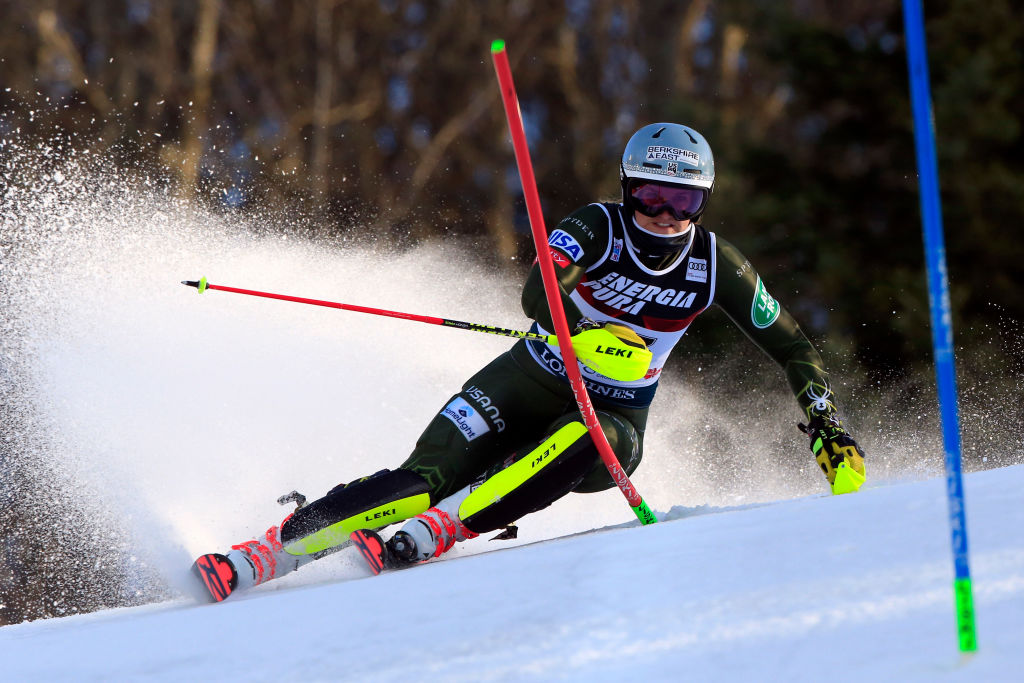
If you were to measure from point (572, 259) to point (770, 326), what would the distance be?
0.82 m

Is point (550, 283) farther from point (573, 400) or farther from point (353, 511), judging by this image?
point (353, 511)

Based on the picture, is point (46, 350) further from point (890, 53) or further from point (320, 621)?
point (890, 53)

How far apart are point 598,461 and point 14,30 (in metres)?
18.2

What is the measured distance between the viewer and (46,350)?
5.59 meters

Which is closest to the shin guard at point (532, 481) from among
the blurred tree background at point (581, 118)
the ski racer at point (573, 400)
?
the ski racer at point (573, 400)

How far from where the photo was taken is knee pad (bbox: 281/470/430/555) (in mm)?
3439

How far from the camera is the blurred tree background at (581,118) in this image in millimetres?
11617

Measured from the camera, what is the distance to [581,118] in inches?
776

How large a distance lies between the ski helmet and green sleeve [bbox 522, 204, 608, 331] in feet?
0.37

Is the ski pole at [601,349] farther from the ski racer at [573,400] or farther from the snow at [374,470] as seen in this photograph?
the snow at [374,470]

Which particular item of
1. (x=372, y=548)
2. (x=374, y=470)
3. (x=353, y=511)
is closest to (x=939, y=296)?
(x=372, y=548)

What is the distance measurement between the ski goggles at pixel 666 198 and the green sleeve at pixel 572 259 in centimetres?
14

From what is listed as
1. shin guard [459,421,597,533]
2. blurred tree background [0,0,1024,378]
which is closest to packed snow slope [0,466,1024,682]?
shin guard [459,421,597,533]

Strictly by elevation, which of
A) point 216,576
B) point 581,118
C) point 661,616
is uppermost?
point 581,118
